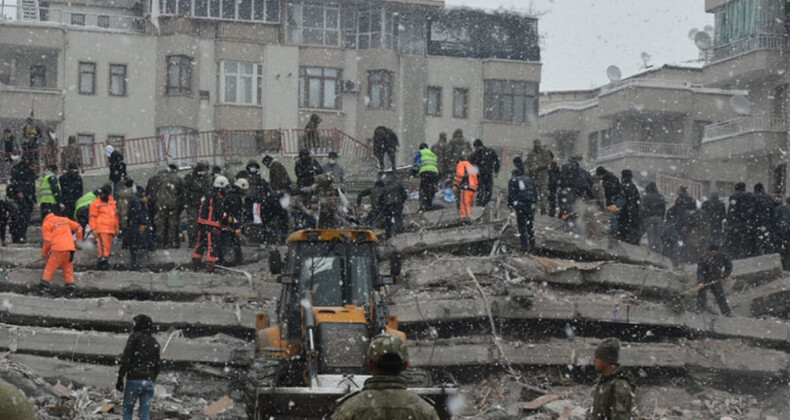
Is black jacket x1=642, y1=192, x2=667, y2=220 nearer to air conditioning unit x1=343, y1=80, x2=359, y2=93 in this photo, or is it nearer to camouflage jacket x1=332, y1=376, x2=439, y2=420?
camouflage jacket x1=332, y1=376, x2=439, y2=420

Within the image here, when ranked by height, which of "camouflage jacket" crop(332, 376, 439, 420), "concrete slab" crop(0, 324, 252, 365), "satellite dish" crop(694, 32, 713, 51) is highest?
"satellite dish" crop(694, 32, 713, 51)

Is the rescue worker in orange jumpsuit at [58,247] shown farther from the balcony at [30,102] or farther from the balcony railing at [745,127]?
the balcony railing at [745,127]

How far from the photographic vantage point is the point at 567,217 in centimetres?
2189

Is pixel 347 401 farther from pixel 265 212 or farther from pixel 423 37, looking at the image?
pixel 423 37

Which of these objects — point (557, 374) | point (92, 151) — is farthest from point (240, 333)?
point (92, 151)

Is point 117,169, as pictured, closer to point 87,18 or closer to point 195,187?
point 195,187

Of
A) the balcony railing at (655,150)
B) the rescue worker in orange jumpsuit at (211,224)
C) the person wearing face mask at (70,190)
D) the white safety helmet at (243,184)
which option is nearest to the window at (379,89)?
the balcony railing at (655,150)

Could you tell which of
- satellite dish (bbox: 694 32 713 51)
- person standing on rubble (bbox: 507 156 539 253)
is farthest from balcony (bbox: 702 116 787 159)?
person standing on rubble (bbox: 507 156 539 253)

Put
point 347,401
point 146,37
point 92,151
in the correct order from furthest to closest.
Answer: point 146,37
point 92,151
point 347,401

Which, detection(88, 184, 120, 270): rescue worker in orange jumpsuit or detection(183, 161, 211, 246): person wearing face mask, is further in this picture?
detection(183, 161, 211, 246): person wearing face mask

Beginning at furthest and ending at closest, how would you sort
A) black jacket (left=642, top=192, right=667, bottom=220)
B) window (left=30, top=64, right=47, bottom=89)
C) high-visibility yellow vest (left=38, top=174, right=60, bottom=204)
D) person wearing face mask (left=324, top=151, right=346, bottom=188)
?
window (left=30, top=64, right=47, bottom=89) → person wearing face mask (left=324, top=151, right=346, bottom=188) → black jacket (left=642, top=192, right=667, bottom=220) → high-visibility yellow vest (left=38, top=174, right=60, bottom=204)

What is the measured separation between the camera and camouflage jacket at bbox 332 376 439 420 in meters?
5.28

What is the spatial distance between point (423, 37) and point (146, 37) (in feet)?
38.1

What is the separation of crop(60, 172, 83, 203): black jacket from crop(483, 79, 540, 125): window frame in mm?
29753
